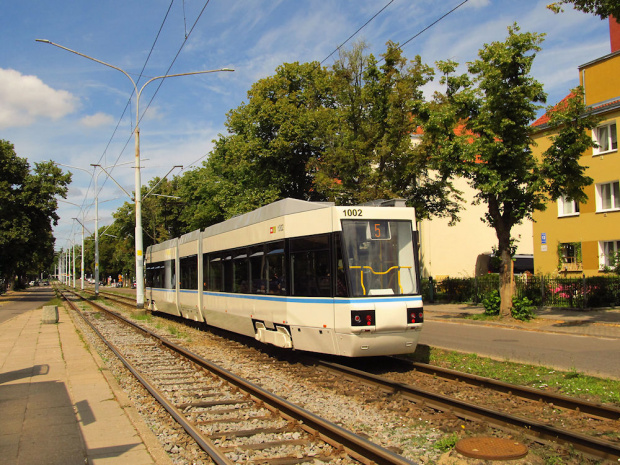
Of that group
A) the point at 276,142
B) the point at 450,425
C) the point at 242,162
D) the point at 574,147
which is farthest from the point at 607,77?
the point at 450,425

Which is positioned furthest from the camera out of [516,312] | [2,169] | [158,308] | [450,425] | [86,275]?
[86,275]

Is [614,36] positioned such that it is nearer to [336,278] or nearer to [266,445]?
[336,278]

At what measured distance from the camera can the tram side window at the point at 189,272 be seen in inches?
698

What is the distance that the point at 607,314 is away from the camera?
1892cm

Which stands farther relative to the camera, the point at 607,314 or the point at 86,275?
the point at 86,275

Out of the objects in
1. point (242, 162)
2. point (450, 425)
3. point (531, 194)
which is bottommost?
point (450, 425)

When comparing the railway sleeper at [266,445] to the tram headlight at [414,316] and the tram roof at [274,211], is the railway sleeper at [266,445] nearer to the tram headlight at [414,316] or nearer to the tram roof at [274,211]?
the tram headlight at [414,316]

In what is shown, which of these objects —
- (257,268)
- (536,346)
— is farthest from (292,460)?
(536,346)

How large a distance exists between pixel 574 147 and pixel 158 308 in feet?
57.8

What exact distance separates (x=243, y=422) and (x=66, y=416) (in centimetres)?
229

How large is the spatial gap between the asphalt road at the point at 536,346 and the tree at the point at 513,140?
3326mm

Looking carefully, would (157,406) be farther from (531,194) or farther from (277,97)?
(277,97)

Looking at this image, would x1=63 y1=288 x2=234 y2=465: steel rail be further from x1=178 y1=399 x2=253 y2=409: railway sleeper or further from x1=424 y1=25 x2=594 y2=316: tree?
x1=424 y1=25 x2=594 y2=316: tree

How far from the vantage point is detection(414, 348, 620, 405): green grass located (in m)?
8.02
